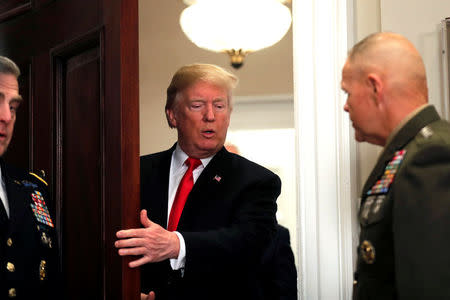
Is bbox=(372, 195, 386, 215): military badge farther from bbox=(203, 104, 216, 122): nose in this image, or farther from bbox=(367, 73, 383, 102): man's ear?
bbox=(203, 104, 216, 122): nose

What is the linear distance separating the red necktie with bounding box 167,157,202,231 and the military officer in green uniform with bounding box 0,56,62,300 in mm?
583

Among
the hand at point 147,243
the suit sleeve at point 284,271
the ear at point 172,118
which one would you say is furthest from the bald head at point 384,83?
the suit sleeve at point 284,271

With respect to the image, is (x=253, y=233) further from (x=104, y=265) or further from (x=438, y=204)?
(x=438, y=204)

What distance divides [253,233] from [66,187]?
744 mm

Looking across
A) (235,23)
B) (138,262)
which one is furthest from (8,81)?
(235,23)

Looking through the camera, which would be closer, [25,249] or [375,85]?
[375,85]

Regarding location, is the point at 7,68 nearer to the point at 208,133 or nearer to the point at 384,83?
the point at 208,133

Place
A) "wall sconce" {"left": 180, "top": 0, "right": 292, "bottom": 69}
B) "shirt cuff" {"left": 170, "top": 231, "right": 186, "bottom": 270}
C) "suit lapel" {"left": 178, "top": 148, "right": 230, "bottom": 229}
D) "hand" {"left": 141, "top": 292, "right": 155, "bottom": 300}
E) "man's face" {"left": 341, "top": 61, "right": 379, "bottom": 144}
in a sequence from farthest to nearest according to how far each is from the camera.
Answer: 1. "wall sconce" {"left": 180, "top": 0, "right": 292, "bottom": 69}
2. "suit lapel" {"left": 178, "top": 148, "right": 230, "bottom": 229}
3. "hand" {"left": 141, "top": 292, "right": 155, "bottom": 300}
4. "shirt cuff" {"left": 170, "top": 231, "right": 186, "bottom": 270}
5. "man's face" {"left": 341, "top": 61, "right": 379, "bottom": 144}

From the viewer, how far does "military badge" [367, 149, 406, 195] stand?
5.30 feet

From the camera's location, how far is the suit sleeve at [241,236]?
224 centimetres

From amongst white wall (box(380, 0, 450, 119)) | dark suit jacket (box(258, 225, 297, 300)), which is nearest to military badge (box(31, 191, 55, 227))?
white wall (box(380, 0, 450, 119))

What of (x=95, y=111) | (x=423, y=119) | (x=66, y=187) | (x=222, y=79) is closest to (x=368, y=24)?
(x=222, y=79)

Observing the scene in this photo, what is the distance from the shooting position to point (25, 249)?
74.0 inches

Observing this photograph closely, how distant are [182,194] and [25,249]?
2.68 feet
